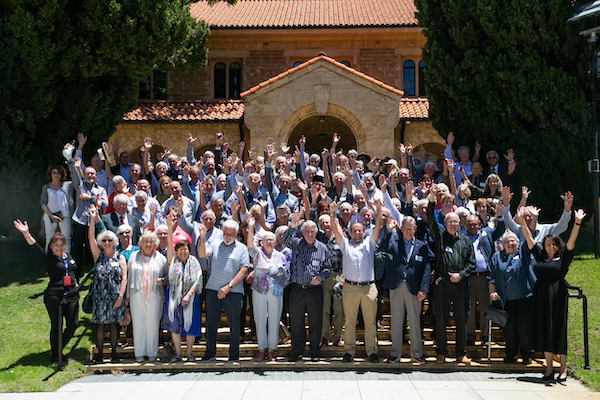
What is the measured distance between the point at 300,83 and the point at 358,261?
394 inches

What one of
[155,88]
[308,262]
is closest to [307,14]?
[155,88]

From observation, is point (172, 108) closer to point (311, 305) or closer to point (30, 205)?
point (30, 205)

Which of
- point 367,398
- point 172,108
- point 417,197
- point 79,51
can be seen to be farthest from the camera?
point 172,108

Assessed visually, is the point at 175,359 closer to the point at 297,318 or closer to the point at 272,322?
the point at 272,322

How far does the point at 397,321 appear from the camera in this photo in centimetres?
812

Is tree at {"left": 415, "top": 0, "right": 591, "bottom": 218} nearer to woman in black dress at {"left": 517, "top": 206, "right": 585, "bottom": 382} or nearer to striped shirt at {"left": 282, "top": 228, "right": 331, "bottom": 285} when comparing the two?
woman in black dress at {"left": 517, "top": 206, "right": 585, "bottom": 382}

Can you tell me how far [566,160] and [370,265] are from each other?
22.7 ft

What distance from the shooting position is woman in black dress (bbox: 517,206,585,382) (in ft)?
24.3

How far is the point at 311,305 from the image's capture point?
8.12 meters

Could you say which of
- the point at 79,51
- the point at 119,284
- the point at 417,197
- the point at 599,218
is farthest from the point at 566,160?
the point at 79,51

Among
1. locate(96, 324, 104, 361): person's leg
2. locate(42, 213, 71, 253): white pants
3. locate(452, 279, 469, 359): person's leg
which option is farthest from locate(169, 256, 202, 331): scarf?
locate(452, 279, 469, 359): person's leg

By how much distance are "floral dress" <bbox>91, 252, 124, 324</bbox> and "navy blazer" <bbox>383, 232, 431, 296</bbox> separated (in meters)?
3.89

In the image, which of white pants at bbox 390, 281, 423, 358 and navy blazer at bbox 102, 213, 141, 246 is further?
navy blazer at bbox 102, 213, 141, 246

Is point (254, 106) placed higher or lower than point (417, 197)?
higher
